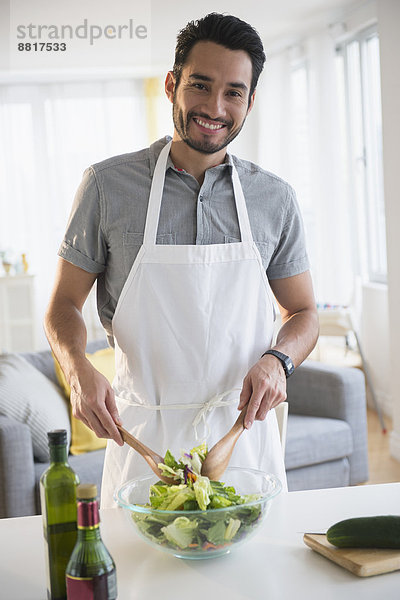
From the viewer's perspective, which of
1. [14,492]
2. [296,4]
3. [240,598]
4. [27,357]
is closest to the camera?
[240,598]

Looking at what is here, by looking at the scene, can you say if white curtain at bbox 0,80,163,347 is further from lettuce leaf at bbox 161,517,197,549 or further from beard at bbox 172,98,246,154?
lettuce leaf at bbox 161,517,197,549

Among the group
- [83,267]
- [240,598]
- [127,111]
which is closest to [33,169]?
[127,111]

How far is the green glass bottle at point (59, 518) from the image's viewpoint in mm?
964

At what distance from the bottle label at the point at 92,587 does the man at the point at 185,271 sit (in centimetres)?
74

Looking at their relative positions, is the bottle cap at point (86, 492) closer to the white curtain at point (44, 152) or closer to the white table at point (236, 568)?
the white table at point (236, 568)

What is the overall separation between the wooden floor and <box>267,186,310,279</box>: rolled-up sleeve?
2.35 meters

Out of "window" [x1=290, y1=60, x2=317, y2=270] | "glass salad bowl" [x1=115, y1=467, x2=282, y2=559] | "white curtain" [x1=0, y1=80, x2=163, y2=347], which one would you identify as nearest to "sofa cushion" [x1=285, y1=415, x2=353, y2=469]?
"glass salad bowl" [x1=115, y1=467, x2=282, y2=559]

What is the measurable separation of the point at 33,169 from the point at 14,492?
5.72 meters

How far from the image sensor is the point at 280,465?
1.74m

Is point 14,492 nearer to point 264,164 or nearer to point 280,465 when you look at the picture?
point 280,465

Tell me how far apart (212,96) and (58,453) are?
956 mm

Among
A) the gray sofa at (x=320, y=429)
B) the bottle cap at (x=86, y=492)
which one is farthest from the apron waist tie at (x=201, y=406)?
the gray sofa at (x=320, y=429)

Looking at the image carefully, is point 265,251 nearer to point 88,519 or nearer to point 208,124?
point 208,124

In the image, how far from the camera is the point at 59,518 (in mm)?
967
